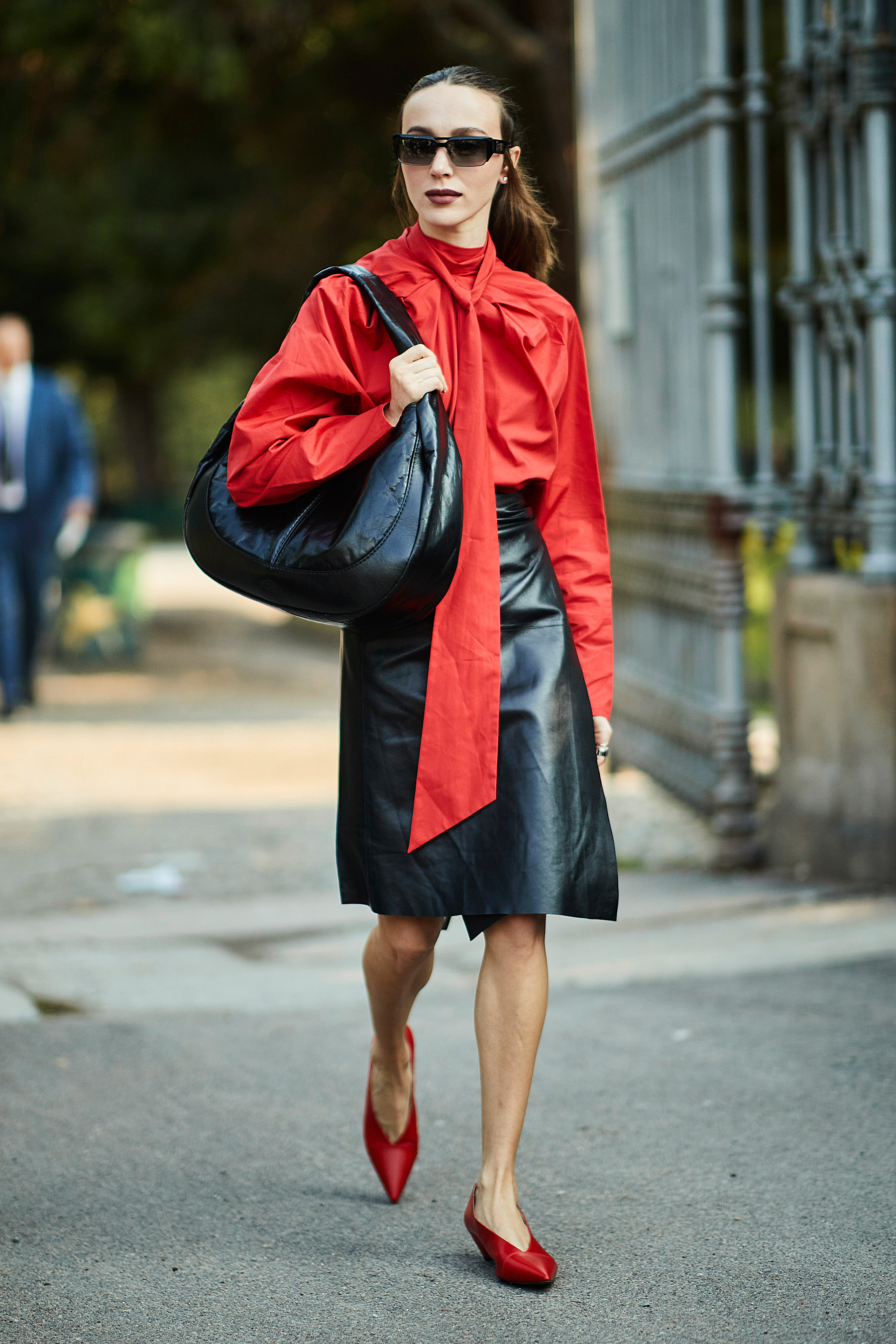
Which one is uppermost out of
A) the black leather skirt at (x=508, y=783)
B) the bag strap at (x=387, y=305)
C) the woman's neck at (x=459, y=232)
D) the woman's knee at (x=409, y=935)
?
the woman's neck at (x=459, y=232)

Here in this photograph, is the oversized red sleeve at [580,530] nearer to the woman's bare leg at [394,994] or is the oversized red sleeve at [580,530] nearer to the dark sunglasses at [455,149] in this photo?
the dark sunglasses at [455,149]

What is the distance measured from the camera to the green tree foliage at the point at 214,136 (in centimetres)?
1055

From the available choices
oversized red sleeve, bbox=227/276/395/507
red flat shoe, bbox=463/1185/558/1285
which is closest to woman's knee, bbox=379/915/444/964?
red flat shoe, bbox=463/1185/558/1285

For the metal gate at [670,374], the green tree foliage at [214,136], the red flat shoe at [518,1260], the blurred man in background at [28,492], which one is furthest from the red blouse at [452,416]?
the green tree foliage at [214,136]

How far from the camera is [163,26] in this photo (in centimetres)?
1016

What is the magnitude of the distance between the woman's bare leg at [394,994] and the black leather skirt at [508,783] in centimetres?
13

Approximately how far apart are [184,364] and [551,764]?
25222mm

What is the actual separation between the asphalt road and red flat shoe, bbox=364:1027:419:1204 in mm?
50

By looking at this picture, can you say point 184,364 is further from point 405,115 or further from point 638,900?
point 405,115

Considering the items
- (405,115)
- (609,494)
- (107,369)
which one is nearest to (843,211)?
(609,494)

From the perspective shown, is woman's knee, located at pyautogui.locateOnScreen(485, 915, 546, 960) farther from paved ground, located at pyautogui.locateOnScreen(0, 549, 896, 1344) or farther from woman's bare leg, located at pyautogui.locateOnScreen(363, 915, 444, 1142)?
paved ground, located at pyautogui.locateOnScreen(0, 549, 896, 1344)

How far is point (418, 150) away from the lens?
3.01 metres

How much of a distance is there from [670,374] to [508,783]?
4.20 metres

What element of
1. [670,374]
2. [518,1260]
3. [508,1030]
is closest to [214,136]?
[670,374]
